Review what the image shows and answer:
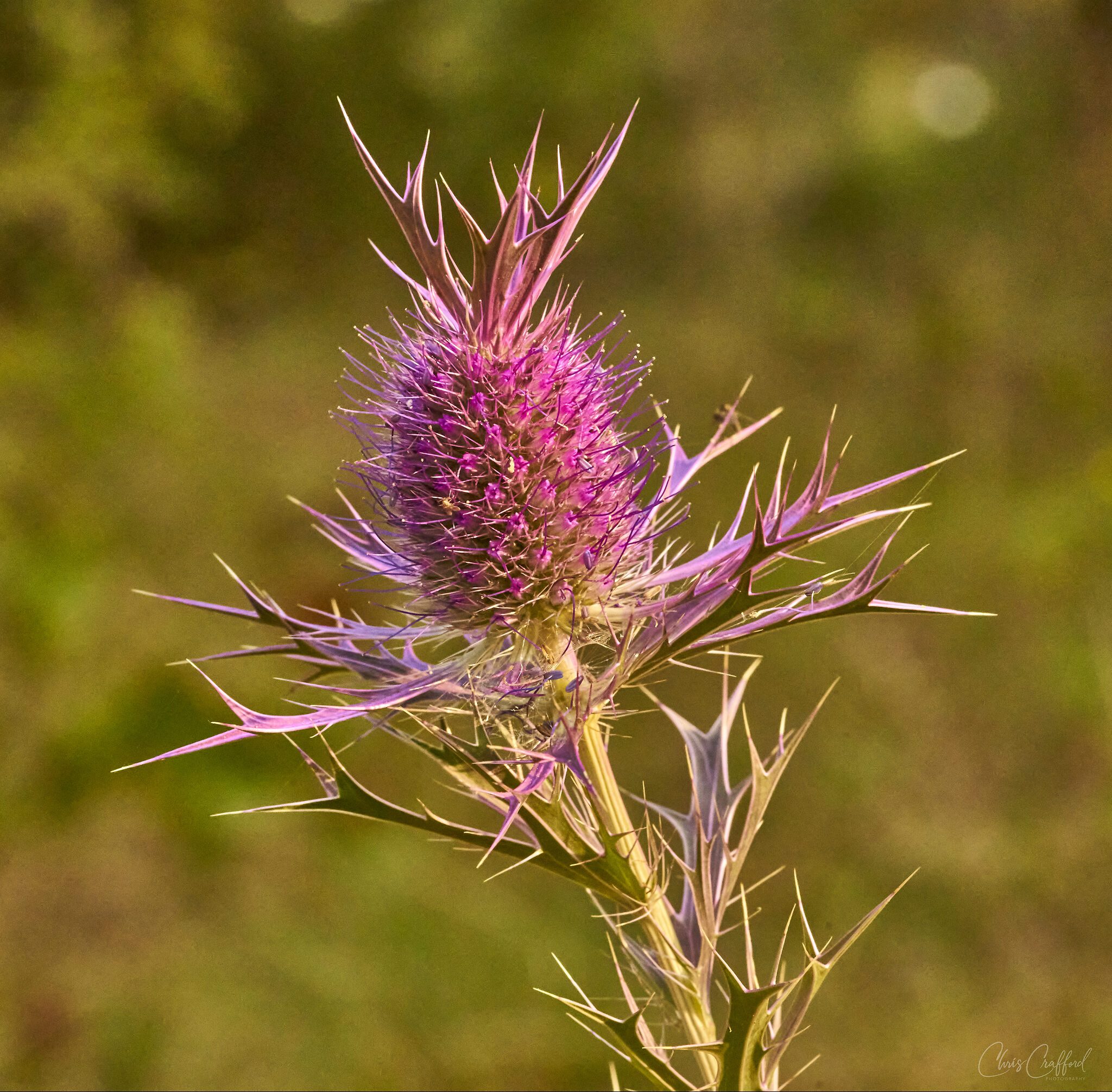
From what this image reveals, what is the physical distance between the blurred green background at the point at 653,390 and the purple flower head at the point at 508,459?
1896mm

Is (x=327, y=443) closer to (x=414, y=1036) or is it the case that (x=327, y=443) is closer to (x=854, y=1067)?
(x=414, y=1036)

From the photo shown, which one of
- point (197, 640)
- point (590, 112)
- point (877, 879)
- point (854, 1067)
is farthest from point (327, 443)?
point (854, 1067)

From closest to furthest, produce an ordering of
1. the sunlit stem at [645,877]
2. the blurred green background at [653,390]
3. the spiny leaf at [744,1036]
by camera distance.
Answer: the spiny leaf at [744,1036] < the sunlit stem at [645,877] < the blurred green background at [653,390]

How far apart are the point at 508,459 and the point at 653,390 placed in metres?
2.61

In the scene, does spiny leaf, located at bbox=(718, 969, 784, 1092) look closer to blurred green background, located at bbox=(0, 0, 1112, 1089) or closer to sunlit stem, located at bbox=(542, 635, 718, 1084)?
sunlit stem, located at bbox=(542, 635, 718, 1084)

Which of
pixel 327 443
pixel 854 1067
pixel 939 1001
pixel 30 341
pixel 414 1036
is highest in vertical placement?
pixel 30 341

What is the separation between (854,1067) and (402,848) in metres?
1.34

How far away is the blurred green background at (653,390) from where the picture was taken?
2434mm

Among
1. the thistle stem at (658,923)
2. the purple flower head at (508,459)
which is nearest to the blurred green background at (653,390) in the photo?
the thistle stem at (658,923)

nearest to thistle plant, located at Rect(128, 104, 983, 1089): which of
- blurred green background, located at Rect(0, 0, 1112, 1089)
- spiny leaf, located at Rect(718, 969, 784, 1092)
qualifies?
spiny leaf, located at Rect(718, 969, 784, 1092)

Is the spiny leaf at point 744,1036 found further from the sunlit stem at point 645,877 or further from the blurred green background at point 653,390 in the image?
the blurred green background at point 653,390

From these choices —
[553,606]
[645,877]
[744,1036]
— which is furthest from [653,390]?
[744,1036]

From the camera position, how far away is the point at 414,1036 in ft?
8.03

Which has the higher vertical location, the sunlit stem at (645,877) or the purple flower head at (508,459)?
the purple flower head at (508,459)
